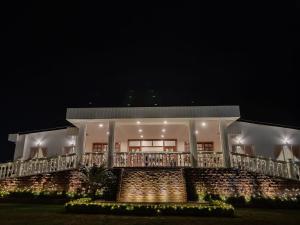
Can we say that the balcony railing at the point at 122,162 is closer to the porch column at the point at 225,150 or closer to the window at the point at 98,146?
the porch column at the point at 225,150

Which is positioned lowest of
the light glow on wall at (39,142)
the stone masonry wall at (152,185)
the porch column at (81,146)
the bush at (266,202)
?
the bush at (266,202)

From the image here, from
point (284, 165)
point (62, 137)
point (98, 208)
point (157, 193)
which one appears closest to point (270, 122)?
point (284, 165)

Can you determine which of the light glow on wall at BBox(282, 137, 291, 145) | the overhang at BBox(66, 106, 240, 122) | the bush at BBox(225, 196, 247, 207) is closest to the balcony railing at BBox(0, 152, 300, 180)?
the bush at BBox(225, 196, 247, 207)

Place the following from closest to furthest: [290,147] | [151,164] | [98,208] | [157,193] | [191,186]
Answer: [98,208], [157,193], [191,186], [151,164], [290,147]

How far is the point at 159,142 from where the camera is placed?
17000 millimetres

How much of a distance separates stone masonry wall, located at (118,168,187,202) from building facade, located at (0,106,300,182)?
0.82 metres

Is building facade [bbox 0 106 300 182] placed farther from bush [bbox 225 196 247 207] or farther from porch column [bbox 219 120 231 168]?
bush [bbox 225 196 247 207]

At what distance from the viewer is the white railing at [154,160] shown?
38.0 feet

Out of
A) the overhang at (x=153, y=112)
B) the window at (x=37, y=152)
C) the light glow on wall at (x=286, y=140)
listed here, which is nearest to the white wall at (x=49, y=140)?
the window at (x=37, y=152)

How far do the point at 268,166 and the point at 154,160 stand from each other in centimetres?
531

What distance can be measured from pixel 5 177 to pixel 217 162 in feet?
34.7

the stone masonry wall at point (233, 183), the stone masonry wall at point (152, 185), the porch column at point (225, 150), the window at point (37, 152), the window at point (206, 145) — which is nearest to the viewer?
the stone masonry wall at point (152, 185)

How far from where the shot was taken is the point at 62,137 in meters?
16.1

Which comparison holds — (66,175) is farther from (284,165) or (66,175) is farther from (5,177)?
(284,165)
